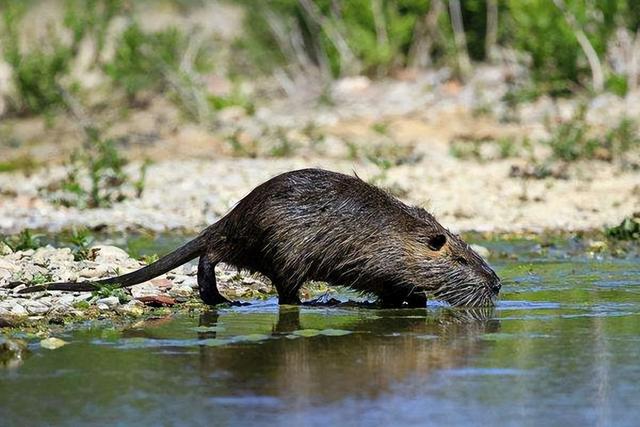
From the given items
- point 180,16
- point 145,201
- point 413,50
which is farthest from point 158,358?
point 180,16

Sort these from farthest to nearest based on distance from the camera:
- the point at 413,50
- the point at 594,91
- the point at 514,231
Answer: the point at 413,50 < the point at 594,91 < the point at 514,231

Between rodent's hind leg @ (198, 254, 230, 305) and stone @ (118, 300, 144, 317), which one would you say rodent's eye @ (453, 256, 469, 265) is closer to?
rodent's hind leg @ (198, 254, 230, 305)

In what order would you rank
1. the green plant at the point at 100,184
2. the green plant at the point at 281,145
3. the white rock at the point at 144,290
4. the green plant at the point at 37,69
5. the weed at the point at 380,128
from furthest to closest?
the green plant at the point at 37,69
the weed at the point at 380,128
the green plant at the point at 281,145
the green plant at the point at 100,184
the white rock at the point at 144,290

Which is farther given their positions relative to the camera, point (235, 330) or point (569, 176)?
point (569, 176)

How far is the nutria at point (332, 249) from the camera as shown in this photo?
784 centimetres

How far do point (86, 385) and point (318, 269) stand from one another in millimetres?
2619

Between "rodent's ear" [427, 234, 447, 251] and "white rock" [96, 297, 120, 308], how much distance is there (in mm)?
1908

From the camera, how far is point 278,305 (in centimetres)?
802

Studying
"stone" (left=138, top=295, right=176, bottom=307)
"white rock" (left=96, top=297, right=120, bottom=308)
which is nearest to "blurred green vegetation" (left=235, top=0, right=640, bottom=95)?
"stone" (left=138, top=295, right=176, bottom=307)

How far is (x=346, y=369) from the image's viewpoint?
581 cm

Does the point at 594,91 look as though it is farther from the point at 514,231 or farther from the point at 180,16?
the point at 180,16

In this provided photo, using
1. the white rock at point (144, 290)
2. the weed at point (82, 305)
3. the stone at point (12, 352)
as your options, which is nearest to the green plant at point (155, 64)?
the white rock at point (144, 290)

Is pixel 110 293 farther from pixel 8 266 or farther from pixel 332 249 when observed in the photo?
pixel 332 249

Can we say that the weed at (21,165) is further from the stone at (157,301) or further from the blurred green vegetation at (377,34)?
the stone at (157,301)
